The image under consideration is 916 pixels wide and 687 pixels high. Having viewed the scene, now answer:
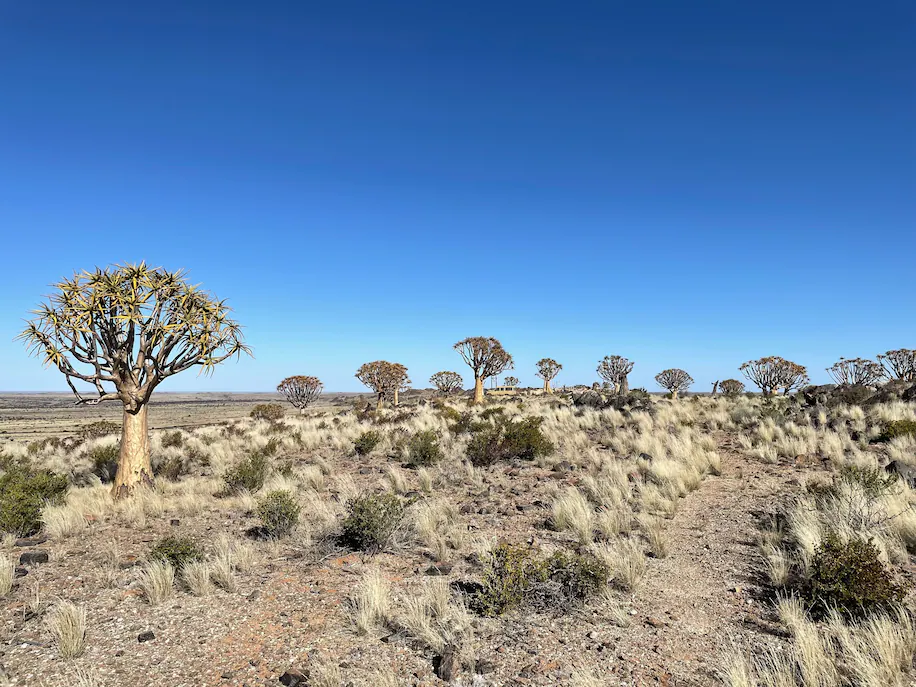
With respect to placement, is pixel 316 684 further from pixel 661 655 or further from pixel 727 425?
pixel 727 425

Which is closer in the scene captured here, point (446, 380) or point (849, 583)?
point (849, 583)

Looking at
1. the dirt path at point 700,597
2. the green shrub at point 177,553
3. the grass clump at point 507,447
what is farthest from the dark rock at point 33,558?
the grass clump at point 507,447

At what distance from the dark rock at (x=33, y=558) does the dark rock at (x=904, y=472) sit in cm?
1381

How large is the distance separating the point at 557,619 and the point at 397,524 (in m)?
3.19

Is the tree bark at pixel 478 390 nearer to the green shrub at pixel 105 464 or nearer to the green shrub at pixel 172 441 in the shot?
the green shrub at pixel 172 441

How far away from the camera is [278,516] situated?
26.9 ft

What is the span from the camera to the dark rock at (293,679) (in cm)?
405

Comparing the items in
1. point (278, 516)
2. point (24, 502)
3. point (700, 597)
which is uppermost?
point (24, 502)

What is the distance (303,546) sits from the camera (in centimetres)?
745

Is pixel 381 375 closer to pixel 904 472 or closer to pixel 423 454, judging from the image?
pixel 423 454

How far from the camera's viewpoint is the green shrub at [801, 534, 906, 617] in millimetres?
4770

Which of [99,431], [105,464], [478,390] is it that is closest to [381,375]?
[478,390]

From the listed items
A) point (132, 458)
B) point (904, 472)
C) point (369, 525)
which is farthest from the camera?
point (132, 458)

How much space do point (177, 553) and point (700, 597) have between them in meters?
6.44
